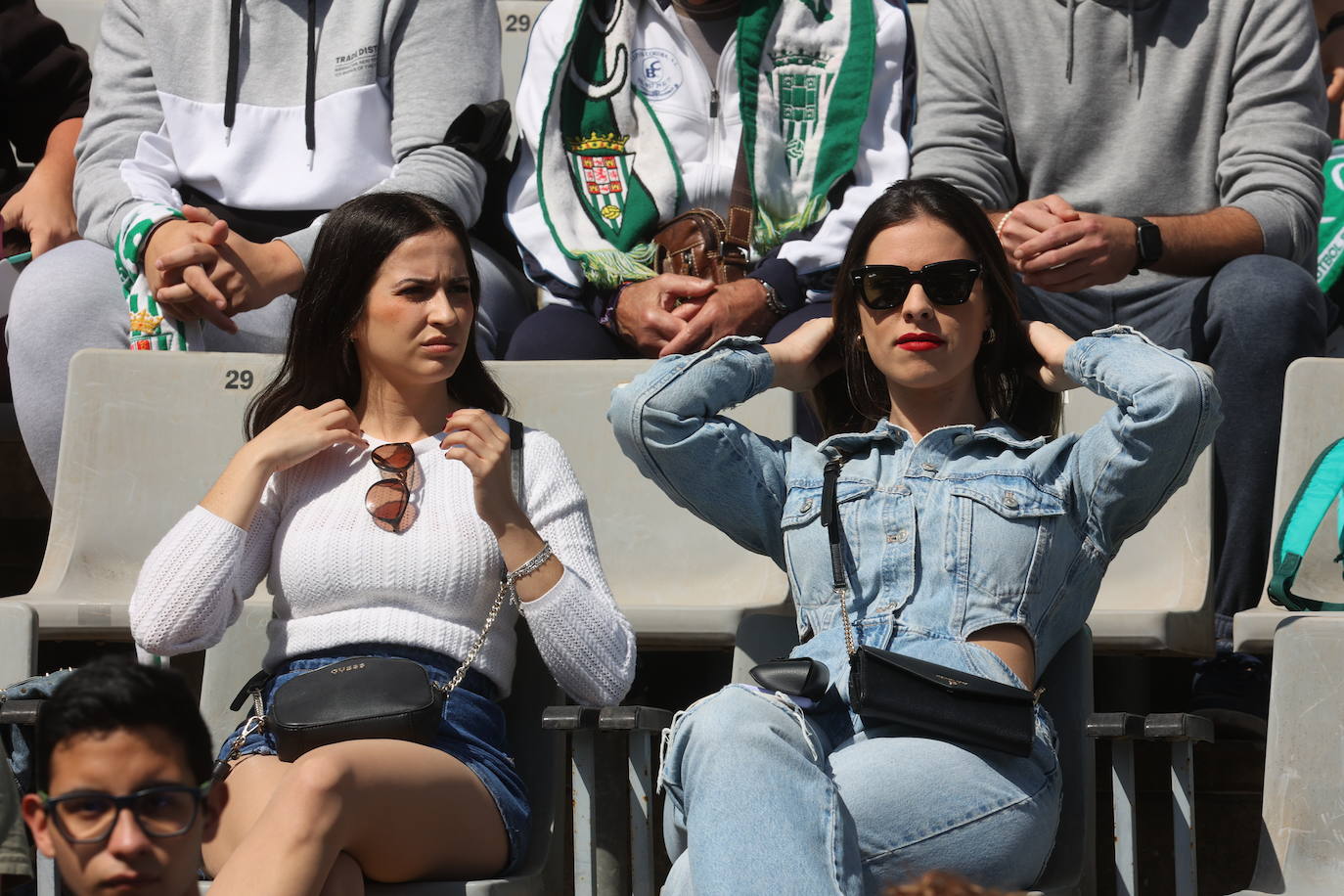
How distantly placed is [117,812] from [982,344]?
5.47 ft

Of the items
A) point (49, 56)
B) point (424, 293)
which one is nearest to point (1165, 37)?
point (424, 293)

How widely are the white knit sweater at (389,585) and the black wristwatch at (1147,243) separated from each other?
1.29 metres

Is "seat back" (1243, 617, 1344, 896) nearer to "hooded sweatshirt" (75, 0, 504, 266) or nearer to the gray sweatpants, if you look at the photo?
the gray sweatpants

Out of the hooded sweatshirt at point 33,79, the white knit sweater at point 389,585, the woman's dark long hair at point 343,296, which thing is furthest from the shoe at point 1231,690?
the hooded sweatshirt at point 33,79

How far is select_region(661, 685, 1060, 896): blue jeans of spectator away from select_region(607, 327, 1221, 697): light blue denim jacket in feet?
0.49

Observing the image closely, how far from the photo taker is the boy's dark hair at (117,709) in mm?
1577

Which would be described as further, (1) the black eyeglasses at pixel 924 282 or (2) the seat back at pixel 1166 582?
(2) the seat back at pixel 1166 582

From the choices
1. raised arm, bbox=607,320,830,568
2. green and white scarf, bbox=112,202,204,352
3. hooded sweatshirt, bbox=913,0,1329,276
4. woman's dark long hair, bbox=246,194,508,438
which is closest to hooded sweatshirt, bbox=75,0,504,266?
green and white scarf, bbox=112,202,204,352

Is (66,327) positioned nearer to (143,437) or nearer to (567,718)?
(143,437)

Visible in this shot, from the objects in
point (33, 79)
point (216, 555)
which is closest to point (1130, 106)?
point (216, 555)

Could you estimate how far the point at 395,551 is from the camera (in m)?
2.61

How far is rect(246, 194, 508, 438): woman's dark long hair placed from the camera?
2830 mm

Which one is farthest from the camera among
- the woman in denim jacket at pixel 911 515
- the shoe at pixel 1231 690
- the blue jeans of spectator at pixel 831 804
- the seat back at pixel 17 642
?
the shoe at pixel 1231 690

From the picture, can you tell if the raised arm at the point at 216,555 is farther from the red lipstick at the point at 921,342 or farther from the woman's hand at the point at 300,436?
the red lipstick at the point at 921,342
